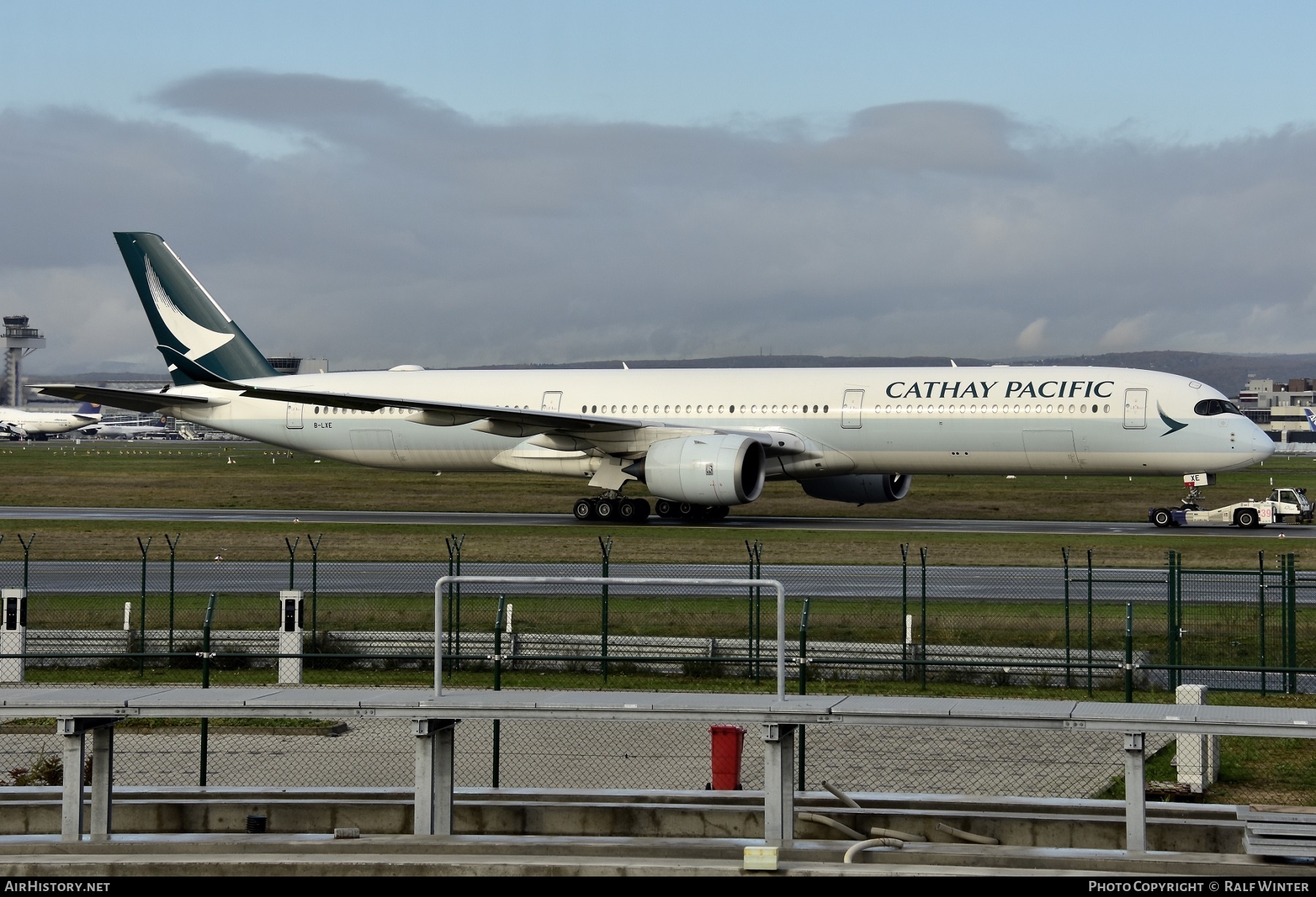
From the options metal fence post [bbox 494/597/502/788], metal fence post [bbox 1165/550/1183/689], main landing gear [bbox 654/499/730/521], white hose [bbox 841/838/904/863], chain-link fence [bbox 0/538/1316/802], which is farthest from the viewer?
main landing gear [bbox 654/499/730/521]

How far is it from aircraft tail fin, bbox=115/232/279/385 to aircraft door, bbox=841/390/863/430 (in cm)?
2055

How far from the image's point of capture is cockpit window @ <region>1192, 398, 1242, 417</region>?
3731 centimetres

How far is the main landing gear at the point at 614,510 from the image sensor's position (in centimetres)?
3981

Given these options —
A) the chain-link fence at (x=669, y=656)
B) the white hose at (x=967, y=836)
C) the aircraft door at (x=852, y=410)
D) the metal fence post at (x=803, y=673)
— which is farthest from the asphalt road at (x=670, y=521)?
the white hose at (x=967, y=836)

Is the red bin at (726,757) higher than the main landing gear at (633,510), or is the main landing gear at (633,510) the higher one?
the main landing gear at (633,510)

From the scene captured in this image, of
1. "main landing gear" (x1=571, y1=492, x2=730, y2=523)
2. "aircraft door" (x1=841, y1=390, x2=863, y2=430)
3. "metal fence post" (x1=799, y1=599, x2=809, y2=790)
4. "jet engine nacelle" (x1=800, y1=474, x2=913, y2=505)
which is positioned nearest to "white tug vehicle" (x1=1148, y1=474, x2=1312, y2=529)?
"jet engine nacelle" (x1=800, y1=474, x2=913, y2=505)

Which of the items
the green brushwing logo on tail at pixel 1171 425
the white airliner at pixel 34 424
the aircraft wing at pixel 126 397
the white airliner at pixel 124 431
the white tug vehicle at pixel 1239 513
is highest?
the white airliner at pixel 124 431

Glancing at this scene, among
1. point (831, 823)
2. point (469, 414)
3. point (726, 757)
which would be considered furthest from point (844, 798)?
point (469, 414)

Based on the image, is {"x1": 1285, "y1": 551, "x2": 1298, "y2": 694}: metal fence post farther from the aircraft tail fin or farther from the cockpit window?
the aircraft tail fin

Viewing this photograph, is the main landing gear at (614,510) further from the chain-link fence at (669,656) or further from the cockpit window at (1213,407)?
the cockpit window at (1213,407)

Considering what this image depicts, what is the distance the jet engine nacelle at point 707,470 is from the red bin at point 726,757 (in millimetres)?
23040

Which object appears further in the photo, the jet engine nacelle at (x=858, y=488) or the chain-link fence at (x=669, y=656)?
the jet engine nacelle at (x=858, y=488)

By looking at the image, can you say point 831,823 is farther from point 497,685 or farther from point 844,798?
point 497,685

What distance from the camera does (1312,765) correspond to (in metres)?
14.7
